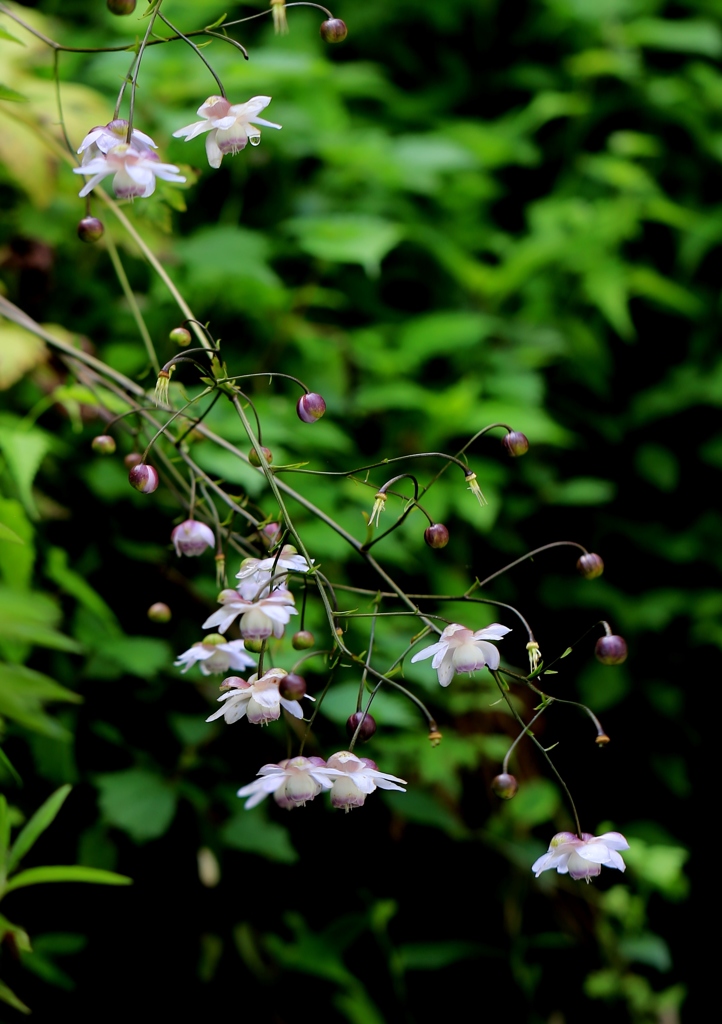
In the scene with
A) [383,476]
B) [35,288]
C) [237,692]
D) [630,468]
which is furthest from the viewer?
[630,468]

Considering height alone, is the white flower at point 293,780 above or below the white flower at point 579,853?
above

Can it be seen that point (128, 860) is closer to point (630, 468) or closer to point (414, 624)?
point (414, 624)

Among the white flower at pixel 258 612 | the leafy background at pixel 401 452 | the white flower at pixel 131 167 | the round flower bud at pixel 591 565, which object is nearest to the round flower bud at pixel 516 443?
the round flower bud at pixel 591 565

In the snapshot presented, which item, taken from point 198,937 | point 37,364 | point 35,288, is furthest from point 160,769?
point 35,288

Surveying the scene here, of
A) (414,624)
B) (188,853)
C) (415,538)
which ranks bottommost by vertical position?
(188,853)

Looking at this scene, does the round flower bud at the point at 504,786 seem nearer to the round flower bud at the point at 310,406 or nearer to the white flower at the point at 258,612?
the white flower at the point at 258,612

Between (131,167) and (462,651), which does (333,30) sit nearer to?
(131,167)

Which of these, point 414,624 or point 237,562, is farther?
point 414,624
